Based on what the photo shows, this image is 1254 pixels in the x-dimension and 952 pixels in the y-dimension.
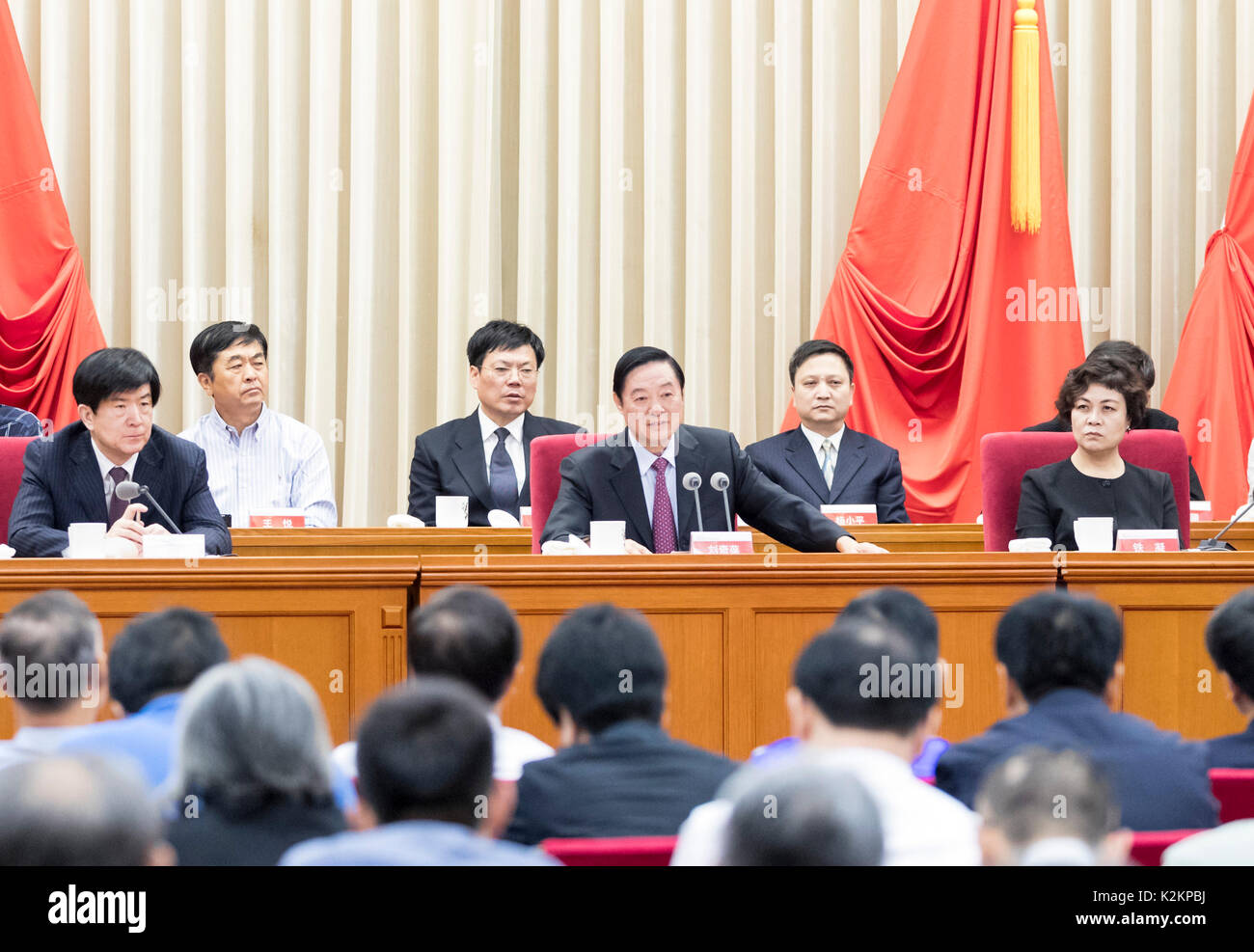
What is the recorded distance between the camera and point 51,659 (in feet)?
6.44

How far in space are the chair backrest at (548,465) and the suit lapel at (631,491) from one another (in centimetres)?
23

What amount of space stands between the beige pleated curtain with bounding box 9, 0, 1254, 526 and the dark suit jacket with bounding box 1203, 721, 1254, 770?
169 inches

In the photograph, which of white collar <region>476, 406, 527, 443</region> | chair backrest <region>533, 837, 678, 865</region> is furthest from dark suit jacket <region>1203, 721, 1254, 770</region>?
white collar <region>476, 406, 527, 443</region>

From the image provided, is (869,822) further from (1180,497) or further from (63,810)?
(1180,497)

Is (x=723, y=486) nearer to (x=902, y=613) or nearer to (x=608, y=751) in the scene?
(x=902, y=613)

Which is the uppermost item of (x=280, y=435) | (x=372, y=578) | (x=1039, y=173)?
(x=1039, y=173)

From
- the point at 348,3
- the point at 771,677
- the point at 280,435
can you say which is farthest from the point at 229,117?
the point at 771,677

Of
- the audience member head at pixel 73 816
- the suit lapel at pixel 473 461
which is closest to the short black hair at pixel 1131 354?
the suit lapel at pixel 473 461

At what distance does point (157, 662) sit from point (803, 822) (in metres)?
1.09

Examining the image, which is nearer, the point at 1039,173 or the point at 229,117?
the point at 1039,173

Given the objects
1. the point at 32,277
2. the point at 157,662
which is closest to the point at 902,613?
the point at 157,662
